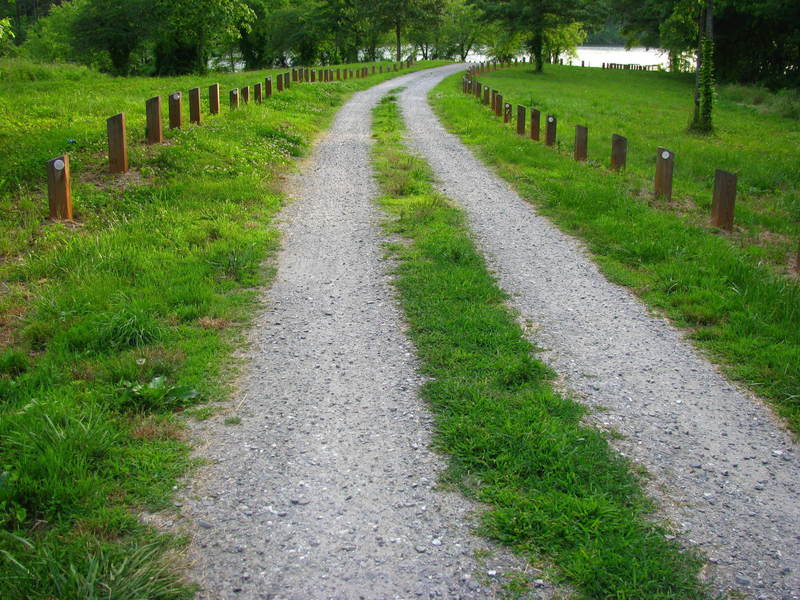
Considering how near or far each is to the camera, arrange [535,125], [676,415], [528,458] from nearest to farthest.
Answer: [528,458]
[676,415]
[535,125]

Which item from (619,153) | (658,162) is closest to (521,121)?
(619,153)

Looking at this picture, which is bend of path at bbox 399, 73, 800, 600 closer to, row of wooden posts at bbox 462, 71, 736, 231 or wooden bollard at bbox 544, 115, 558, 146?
row of wooden posts at bbox 462, 71, 736, 231

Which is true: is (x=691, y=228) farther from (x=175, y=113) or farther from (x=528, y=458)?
(x=175, y=113)

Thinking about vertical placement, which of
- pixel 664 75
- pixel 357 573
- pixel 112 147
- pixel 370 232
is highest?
pixel 664 75

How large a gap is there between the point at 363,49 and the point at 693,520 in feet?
271

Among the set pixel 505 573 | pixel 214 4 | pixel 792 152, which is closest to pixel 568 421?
pixel 505 573

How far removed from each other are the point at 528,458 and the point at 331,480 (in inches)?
42.8

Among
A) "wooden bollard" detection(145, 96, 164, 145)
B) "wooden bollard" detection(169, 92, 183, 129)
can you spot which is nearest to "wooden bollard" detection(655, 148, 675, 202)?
"wooden bollard" detection(145, 96, 164, 145)

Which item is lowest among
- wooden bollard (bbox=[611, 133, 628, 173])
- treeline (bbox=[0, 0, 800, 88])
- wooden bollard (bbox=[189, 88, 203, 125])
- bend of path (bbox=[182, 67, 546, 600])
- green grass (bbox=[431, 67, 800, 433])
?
bend of path (bbox=[182, 67, 546, 600])

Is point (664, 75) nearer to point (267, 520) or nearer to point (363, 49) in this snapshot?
point (363, 49)

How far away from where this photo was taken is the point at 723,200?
936cm

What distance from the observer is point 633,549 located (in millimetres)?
3322

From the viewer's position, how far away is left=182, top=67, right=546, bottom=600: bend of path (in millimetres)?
3193

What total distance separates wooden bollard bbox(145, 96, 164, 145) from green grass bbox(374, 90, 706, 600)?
22.8 feet
